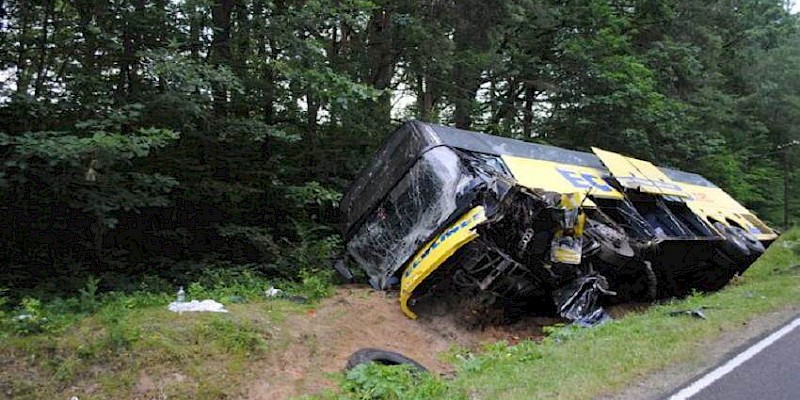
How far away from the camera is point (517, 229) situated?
7715 mm

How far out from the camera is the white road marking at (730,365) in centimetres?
450

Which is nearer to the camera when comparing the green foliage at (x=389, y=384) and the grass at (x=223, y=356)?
the grass at (x=223, y=356)

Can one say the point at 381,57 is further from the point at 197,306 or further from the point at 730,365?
the point at 730,365

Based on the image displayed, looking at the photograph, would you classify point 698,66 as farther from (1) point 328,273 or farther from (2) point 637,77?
(1) point 328,273

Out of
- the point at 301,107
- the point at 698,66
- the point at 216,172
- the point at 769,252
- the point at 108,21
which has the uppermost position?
the point at 698,66

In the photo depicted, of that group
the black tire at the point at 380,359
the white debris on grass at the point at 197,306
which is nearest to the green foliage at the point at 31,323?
the white debris on grass at the point at 197,306

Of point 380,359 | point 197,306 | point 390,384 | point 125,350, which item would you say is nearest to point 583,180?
point 380,359

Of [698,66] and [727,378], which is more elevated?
[698,66]

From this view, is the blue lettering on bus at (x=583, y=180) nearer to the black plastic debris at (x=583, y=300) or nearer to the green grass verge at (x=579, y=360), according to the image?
the black plastic debris at (x=583, y=300)

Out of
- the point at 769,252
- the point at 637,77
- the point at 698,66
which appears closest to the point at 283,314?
the point at 637,77

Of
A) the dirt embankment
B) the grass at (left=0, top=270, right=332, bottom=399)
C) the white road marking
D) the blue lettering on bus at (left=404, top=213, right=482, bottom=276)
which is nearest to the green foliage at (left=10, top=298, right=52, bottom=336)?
the grass at (left=0, top=270, right=332, bottom=399)

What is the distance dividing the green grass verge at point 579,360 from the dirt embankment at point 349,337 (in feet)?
1.28

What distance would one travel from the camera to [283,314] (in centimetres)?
702

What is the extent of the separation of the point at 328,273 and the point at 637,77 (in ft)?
38.5
